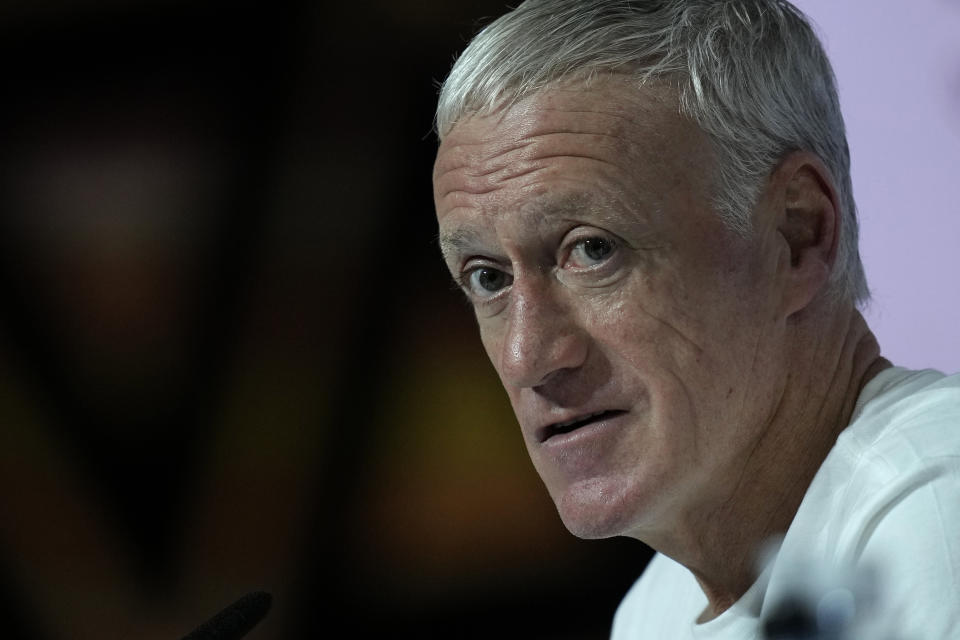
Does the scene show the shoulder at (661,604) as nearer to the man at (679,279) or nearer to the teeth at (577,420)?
the man at (679,279)

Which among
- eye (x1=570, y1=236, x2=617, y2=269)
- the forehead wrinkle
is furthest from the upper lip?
the forehead wrinkle

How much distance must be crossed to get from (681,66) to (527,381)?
408mm

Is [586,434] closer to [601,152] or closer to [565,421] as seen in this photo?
[565,421]

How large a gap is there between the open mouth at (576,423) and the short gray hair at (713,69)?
0.26 meters

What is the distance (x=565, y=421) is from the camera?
1.28 metres

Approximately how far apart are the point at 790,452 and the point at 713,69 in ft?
1.52

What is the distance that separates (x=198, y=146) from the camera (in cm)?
215

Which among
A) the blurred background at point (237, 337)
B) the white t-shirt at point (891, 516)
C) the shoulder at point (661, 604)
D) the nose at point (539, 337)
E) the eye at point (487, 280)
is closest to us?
the white t-shirt at point (891, 516)

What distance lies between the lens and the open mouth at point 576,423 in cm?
126

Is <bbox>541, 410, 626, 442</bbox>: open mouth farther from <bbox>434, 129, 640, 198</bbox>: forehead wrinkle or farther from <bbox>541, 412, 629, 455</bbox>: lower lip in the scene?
<bbox>434, 129, 640, 198</bbox>: forehead wrinkle

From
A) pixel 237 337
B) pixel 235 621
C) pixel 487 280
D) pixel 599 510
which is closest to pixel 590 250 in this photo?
pixel 487 280

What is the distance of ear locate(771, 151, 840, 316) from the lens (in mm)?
1296

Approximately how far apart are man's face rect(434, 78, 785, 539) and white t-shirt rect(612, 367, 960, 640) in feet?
0.39

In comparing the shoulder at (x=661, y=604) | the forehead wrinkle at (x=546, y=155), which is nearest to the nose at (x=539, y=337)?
the forehead wrinkle at (x=546, y=155)
